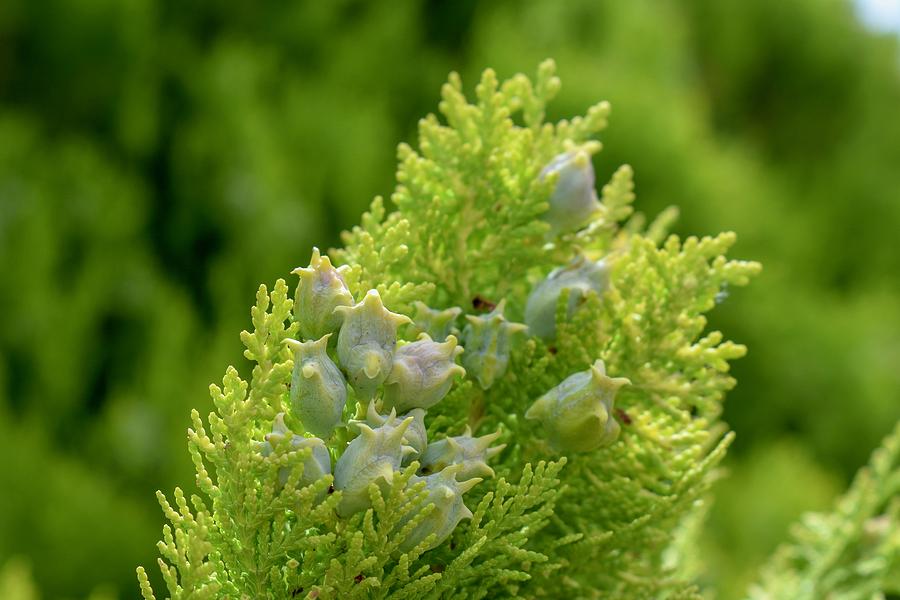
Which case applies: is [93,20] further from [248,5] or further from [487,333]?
[487,333]

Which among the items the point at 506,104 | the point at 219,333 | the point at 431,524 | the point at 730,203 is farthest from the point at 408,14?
the point at 431,524

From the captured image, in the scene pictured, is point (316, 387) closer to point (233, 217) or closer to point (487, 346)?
point (487, 346)

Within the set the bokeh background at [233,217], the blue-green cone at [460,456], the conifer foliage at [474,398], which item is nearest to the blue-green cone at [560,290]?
the conifer foliage at [474,398]

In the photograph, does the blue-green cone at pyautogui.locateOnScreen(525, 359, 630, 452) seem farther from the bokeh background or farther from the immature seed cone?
the bokeh background

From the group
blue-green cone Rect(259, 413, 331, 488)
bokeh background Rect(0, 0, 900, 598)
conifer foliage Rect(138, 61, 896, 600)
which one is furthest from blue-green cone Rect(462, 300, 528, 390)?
bokeh background Rect(0, 0, 900, 598)

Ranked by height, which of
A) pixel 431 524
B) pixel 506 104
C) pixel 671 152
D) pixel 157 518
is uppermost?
pixel 671 152

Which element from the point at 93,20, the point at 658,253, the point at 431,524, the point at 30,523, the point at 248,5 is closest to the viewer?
the point at 431,524

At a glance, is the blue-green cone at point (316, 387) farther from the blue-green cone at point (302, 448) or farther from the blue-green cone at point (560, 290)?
the blue-green cone at point (560, 290)

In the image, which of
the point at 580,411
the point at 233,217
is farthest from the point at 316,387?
the point at 233,217
